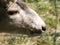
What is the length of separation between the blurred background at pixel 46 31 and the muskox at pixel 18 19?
218 millimetres

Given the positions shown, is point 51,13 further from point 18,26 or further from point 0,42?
point 18,26

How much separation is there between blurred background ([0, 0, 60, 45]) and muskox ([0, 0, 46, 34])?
0.22 m

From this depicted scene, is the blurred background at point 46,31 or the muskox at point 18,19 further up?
the muskox at point 18,19

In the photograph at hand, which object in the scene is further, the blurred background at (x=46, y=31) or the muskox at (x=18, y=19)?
the blurred background at (x=46, y=31)

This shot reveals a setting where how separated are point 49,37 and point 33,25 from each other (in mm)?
854

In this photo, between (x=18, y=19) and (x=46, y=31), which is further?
(x=46, y=31)

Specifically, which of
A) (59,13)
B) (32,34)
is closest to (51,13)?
(59,13)

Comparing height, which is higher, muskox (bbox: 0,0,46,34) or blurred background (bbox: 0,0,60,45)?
muskox (bbox: 0,0,46,34)

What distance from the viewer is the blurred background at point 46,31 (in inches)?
190

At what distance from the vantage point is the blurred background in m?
4.81

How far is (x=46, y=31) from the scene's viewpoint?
16.4 feet

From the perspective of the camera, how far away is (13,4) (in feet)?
13.3

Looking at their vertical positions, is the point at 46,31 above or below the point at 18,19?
below

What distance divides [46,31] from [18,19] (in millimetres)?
1027
